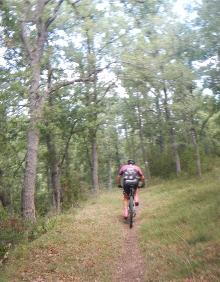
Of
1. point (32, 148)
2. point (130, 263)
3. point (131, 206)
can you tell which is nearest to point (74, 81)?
point (32, 148)

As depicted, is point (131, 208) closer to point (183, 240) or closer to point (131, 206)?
point (131, 206)

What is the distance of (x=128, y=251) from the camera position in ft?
33.6

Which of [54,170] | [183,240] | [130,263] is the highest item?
[54,170]

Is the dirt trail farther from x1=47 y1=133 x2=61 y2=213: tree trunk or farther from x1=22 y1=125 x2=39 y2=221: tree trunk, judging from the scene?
x1=47 y1=133 x2=61 y2=213: tree trunk

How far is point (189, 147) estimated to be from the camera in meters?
31.7

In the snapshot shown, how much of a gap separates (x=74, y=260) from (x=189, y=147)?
2372 cm

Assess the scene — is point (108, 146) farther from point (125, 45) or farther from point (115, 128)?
point (125, 45)

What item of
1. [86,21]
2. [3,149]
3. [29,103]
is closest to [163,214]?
[29,103]

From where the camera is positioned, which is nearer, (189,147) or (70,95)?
(70,95)

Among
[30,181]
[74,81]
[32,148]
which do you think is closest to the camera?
[30,181]

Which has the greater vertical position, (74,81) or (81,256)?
(74,81)

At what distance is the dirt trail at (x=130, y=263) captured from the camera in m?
8.23

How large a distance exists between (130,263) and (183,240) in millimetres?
1520

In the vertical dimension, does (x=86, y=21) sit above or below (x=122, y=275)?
above
